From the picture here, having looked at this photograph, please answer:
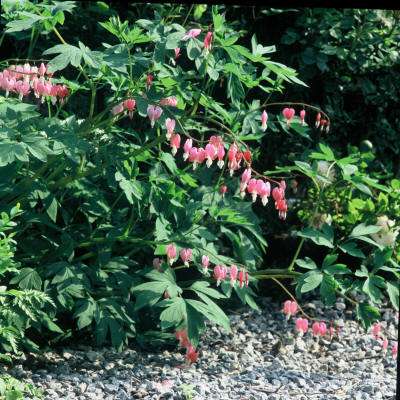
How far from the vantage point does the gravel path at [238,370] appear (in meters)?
3.64

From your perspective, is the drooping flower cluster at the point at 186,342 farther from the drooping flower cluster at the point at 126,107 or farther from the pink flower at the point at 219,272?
the drooping flower cluster at the point at 126,107

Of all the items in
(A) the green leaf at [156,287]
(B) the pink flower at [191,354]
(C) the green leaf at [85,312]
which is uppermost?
(A) the green leaf at [156,287]

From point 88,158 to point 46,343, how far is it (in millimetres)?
935

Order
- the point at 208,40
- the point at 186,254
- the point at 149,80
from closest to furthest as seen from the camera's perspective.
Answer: the point at 208,40
the point at 149,80
the point at 186,254

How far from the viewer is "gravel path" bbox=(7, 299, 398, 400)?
3.64 m

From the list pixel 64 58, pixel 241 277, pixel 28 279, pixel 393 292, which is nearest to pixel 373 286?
pixel 393 292

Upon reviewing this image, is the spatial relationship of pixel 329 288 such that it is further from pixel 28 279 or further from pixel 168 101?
pixel 28 279

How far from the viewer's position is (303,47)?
16.7 ft

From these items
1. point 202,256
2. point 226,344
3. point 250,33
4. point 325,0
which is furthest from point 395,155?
point 325,0

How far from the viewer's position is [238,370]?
404 cm

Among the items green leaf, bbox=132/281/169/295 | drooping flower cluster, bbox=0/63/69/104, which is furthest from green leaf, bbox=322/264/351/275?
drooping flower cluster, bbox=0/63/69/104

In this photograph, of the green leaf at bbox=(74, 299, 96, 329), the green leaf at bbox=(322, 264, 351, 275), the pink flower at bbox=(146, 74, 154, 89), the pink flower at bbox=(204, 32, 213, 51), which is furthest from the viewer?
the green leaf at bbox=(74, 299, 96, 329)

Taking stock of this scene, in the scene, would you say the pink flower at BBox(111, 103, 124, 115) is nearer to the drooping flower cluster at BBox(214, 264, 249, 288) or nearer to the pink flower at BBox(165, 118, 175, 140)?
the pink flower at BBox(165, 118, 175, 140)

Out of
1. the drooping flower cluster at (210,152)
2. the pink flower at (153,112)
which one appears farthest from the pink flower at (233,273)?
the pink flower at (153,112)
